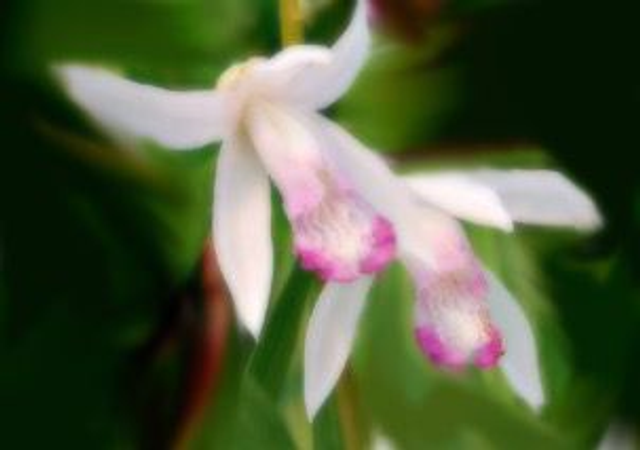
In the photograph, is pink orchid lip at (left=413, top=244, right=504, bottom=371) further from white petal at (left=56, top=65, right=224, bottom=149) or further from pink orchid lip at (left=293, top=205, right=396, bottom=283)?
white petal at (left=56, top=65, right=224, bottom=149)

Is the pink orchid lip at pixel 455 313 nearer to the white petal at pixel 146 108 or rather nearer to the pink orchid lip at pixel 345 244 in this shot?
the pink orchid lip at pixel 345 244

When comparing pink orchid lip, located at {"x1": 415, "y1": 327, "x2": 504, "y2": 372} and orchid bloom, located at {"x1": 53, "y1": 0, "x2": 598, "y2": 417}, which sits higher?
orchid bloom, located at {"x1": 53, "y1": 0, "x2": 598, "y2": 417}

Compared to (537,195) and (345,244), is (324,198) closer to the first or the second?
(345,244)

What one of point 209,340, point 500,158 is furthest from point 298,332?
point 500,158

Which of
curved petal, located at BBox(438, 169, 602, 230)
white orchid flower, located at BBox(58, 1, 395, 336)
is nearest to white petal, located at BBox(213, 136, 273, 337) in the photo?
white orchid flower, located at BBox(58, 1, 395, 336)

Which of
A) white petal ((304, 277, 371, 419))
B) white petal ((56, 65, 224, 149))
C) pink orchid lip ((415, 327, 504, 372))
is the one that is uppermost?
white petal ((56, 65, 224, 149))

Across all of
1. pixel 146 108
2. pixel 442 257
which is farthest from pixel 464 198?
pixel 146 108

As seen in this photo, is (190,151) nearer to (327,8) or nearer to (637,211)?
(327,8)

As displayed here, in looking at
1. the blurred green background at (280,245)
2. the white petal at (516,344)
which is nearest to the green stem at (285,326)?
the blurred green background at (280,245)
